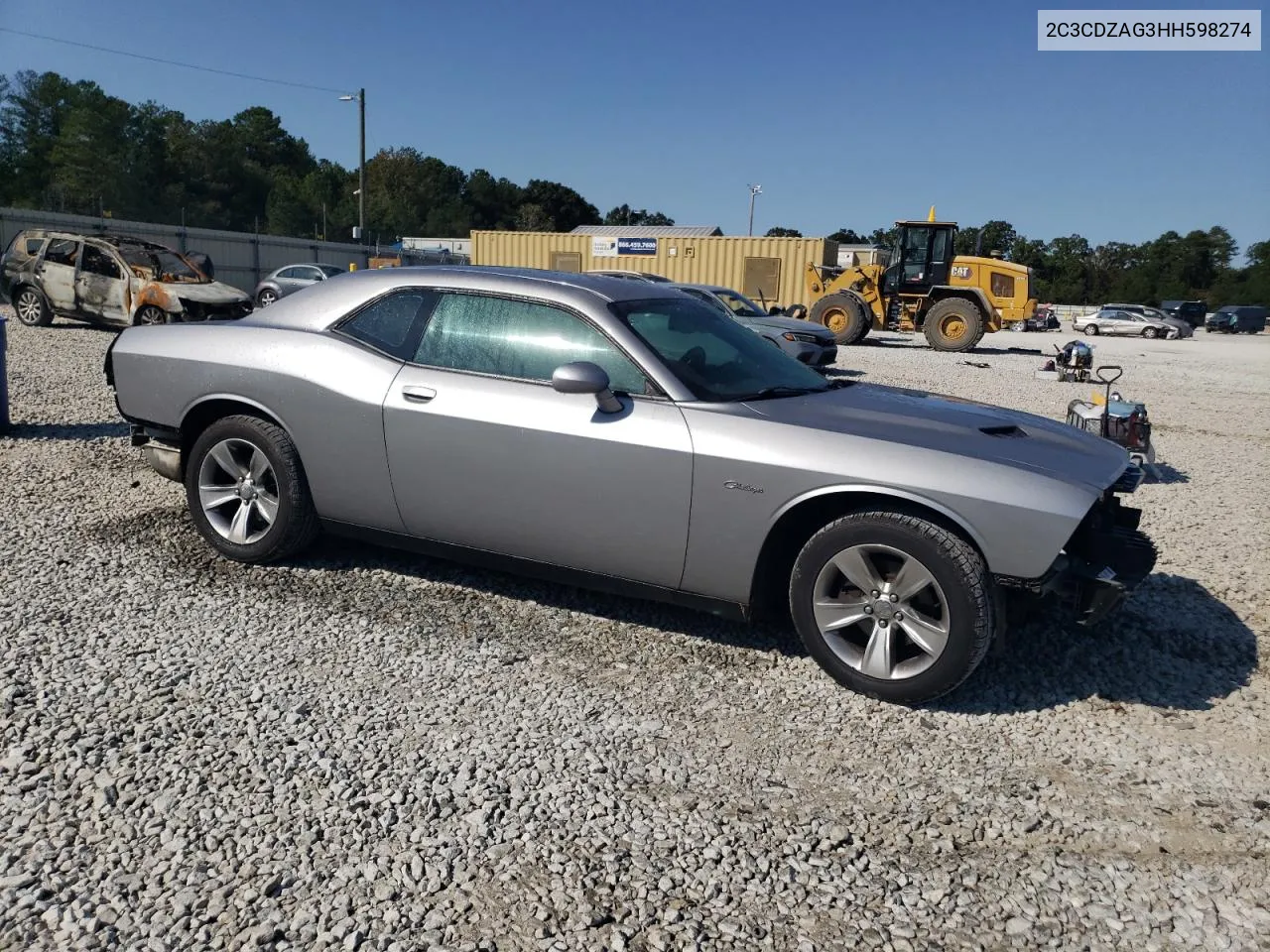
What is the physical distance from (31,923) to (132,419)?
324 centimetres

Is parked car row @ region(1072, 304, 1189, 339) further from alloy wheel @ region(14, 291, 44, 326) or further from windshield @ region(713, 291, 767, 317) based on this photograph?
alloy wheel @ region(14, 291, 44, 326)

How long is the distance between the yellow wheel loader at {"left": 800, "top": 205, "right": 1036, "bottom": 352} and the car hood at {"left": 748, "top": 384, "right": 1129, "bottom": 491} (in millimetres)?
18591

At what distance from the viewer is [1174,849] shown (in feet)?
8.70

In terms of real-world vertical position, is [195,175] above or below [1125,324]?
above

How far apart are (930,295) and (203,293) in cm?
1602

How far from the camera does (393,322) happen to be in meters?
4.33

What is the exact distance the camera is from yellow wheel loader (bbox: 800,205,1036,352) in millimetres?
21812

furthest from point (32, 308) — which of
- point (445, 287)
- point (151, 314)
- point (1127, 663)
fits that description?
point (1127, 663)

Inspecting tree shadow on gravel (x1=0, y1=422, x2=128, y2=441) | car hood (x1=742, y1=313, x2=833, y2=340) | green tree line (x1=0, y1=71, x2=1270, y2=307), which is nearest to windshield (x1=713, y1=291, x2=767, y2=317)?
car hood (x1=742, y1=313, x2=833, y2=340)

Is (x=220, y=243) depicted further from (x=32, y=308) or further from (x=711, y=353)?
(x=711, y=353)

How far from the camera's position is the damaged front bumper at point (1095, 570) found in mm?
3252

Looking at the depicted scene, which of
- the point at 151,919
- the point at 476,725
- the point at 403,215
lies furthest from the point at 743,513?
→ the point at 403,215

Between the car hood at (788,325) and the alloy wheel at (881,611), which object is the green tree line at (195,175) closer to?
the car hood at (788,325)

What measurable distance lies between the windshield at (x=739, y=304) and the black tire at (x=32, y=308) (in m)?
11.7
